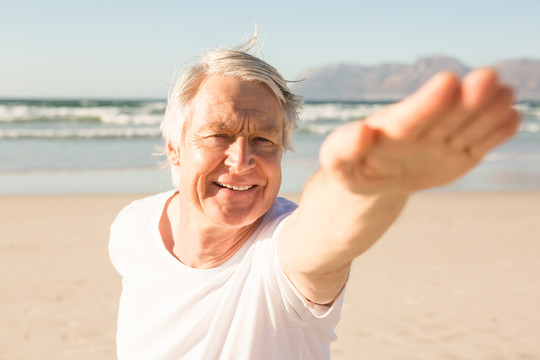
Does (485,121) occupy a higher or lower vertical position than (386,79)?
higher

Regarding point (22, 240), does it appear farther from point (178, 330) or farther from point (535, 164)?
point (535, 164)

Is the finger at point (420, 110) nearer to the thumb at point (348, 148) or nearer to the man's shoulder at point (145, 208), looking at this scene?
the thumb at point (348, 148)

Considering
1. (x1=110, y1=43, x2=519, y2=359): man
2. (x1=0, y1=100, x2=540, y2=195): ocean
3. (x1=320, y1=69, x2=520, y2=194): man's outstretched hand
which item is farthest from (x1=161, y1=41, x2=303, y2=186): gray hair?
A: (x1=0, y1=100, x2=540, y2=195): ocean

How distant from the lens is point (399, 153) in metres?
0.94

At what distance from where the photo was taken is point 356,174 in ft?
3.29

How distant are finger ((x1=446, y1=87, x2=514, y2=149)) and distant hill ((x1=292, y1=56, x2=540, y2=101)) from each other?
293 ft

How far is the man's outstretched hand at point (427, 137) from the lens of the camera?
2.64ft

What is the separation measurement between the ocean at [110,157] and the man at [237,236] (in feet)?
6.90

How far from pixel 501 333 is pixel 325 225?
415cm

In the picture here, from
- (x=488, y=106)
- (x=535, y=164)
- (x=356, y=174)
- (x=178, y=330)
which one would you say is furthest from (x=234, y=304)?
(x=535, y=164)

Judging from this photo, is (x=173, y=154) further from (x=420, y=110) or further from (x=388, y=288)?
(x=388, y=288)

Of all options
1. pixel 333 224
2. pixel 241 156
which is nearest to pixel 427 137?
pixel 333 224

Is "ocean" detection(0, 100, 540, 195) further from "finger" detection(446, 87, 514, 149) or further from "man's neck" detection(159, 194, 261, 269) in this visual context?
"finger" detection(446, 87, 514, 149)

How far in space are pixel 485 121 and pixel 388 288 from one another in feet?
17.2
